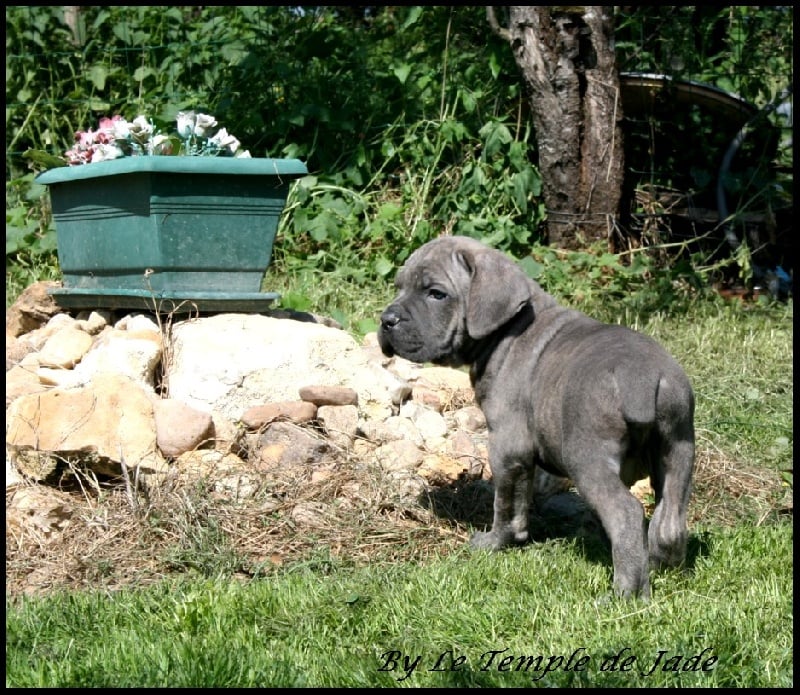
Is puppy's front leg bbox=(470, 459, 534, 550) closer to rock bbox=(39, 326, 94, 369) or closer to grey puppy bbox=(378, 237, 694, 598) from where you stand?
grey puppy bbox=(378, 237, 694, 598)

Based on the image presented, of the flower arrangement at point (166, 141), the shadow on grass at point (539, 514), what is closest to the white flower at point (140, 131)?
the flower arrangement at point (166, 141)

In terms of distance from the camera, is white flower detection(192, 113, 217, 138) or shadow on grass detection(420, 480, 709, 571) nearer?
shadow on grass detection(420, 480, 709, 571)

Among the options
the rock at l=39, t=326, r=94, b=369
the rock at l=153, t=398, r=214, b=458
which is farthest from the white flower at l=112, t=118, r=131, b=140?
the rock at l=153, t=398, r=214, b=458

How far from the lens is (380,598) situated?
4012 mm

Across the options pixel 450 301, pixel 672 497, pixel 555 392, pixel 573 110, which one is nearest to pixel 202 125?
pixel 450 301

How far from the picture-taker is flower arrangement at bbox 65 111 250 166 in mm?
→ 6309

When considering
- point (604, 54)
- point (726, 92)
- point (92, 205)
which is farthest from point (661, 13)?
point (92, 205)

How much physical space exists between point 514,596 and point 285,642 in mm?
903

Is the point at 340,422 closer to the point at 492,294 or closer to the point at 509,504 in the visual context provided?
the point at 509,504

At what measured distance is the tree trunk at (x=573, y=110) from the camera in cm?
916

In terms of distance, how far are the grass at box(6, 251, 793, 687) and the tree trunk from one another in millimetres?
3968

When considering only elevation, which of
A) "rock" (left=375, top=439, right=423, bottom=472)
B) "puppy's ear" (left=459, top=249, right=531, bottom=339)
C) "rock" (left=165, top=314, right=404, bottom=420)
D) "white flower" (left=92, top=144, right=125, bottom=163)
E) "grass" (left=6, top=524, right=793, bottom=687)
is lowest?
"rock" (left=375, top=439, right=423, bottom=472)

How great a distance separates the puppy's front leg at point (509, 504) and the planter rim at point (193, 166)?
242 cm

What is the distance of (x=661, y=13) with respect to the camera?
1070 centimetres
